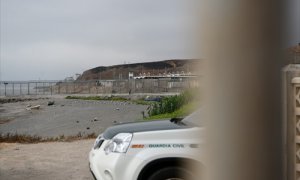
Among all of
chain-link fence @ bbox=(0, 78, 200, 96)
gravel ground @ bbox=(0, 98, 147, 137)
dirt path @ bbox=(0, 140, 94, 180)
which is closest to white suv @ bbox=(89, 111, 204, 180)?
dirt path @ bbox=(0, 140, 94, 180)

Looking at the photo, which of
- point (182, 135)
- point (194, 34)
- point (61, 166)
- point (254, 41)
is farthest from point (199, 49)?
point (61, 166)

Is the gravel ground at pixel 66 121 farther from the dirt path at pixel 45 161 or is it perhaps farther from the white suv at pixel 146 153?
the white suv at pixel 146 153

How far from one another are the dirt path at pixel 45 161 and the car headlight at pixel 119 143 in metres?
3.07

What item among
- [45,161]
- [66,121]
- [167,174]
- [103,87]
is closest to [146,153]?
[167,174]

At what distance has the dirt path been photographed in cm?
879

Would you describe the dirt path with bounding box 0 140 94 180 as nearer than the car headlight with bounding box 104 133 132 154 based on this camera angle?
No

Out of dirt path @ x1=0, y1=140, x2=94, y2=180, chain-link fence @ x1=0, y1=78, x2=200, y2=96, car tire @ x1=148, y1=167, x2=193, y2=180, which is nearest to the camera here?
car tire @ x1=148, y1=167, x2=193, y2=180

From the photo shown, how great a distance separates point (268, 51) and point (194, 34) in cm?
23

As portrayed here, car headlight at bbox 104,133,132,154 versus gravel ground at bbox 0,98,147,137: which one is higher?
car headlight at bbox 104,133,132,154

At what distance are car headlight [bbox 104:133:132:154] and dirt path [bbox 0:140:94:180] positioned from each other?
3.07 meters

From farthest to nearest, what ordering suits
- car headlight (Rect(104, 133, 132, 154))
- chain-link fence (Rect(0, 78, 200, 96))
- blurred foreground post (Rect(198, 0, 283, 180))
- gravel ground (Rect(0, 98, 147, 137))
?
chain-link fence (Rect(0, 78, 200, 96)) → gravel ground (Rect(0, 98, 147, 137)) → car headlight (Rect(104, 133, 132, 154)) → blurred foreground post (Rect(198, 0, 283, 180))

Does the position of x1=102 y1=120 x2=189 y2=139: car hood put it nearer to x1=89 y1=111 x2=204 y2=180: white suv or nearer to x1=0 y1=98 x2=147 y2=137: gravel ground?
x1=89 y1=111 x2=204 y2=180: white suv

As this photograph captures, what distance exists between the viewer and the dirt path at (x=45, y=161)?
8.79 meters

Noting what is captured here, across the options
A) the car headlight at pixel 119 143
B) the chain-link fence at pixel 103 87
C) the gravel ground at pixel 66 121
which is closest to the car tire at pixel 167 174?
the car headlight at pixel 119 143
